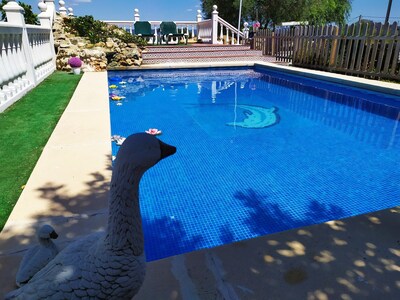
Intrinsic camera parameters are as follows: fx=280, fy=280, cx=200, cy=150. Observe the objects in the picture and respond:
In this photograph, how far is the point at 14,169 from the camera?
12.5 ft

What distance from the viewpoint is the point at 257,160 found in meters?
5.29

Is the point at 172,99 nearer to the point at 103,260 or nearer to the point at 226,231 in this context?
the point at 226,231

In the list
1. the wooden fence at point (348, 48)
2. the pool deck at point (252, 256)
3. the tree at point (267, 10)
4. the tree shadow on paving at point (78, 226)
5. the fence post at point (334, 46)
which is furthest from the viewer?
the tree at point (267, 10)

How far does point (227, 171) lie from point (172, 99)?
5.64 metres

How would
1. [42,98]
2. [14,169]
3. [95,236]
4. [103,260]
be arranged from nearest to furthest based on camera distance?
[103,260] < [95,236] < [14,169] < [42,98]

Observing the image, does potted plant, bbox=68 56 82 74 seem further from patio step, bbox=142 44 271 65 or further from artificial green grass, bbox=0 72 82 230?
patio step, bbox=142 44 271 65

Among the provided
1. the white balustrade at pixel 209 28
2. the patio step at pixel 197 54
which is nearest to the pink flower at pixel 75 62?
the patio step at pixel 197 54

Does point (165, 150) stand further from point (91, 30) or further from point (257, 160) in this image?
point (91, 30)

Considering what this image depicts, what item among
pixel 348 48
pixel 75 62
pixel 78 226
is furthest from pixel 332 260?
pixel 75 62

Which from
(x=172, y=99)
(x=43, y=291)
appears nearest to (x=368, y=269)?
(x=43, y=291)

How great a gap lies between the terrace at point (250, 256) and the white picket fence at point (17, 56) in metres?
4.42

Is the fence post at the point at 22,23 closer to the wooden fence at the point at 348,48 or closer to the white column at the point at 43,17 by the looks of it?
the white column at the point at 43,17

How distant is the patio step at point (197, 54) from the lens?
1649cm

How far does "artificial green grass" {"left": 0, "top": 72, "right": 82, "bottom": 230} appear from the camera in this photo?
341cm
